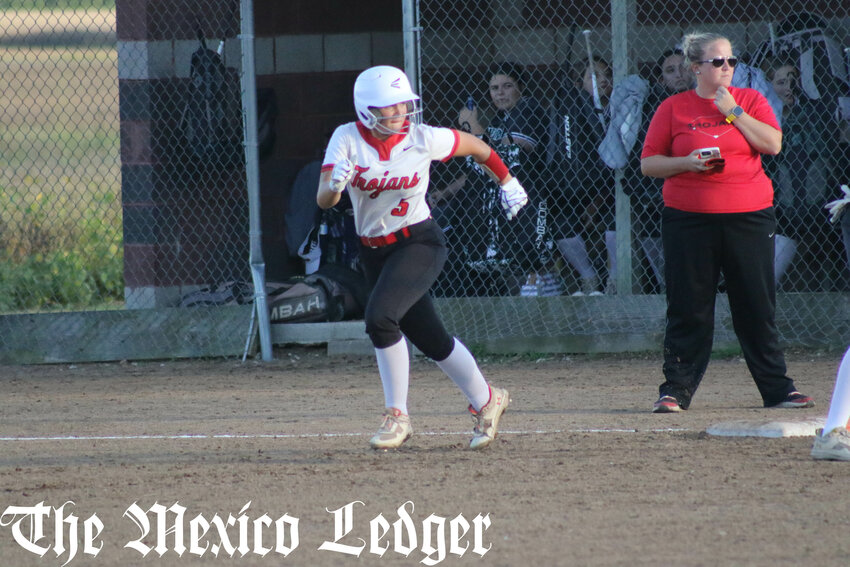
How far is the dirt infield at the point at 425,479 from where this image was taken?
3918mm

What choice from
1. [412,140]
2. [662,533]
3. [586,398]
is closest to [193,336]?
[586,398]

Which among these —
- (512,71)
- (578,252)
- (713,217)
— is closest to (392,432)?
(713,217)

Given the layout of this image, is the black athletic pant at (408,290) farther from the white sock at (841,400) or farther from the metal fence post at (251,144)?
the metal fence post at (251,144)

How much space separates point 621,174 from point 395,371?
3.64 meters

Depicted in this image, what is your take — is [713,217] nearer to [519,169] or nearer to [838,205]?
[838,205]

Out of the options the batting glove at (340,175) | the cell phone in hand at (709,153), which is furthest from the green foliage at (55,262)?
the cell phone in hand at (709,153)

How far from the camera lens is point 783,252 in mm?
8391

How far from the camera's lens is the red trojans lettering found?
5.31 metres

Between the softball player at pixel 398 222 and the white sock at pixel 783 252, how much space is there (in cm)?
352

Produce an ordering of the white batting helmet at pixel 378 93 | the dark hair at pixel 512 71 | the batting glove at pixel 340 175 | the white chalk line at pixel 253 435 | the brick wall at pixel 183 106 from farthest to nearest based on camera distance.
Answer: the brick wall at pixel 183 106, the dark hair at pixel 512 71, the white chalk line at pixel 253 435, the white batting helmet at pixel 378 93, the batting glove at pixel 340 175

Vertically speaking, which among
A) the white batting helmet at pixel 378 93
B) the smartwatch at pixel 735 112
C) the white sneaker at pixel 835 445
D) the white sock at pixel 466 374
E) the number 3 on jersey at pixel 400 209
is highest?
the white batting helmet at pixel 378 93

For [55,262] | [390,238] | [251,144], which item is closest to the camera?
[390,238]

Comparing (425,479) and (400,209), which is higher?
(400,209)

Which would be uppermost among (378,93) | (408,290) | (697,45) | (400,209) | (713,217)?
(697,45)
